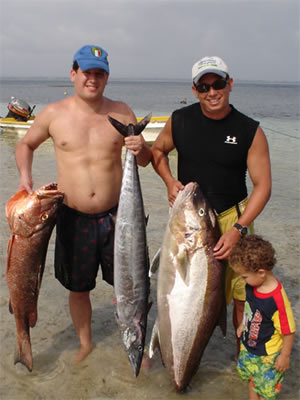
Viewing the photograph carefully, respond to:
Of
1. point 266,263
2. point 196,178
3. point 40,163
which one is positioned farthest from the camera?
point 40,163

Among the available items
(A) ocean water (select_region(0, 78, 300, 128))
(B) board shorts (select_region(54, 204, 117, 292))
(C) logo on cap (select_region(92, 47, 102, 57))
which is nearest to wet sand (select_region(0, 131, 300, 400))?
(B) board shorts (select_region(54, 204, 117, 292))

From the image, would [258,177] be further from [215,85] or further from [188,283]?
[188,283]

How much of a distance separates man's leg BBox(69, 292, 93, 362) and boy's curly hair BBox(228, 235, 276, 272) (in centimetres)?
159

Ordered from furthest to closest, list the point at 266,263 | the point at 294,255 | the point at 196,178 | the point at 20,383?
1. the point at 294,255
2. the point at 20,383
3. the point at 196,178
4. the point at 266,263

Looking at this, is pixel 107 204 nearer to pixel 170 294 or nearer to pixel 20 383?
pixel 170 294

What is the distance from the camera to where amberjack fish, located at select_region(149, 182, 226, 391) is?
286cm

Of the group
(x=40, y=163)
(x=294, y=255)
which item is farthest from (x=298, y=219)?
(x=40, y=163)

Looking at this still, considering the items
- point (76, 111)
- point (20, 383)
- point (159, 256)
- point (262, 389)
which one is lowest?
point (20, 383)

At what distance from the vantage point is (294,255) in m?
6.19

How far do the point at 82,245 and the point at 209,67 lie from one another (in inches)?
69.6

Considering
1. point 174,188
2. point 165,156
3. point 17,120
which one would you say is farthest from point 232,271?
point 17,120

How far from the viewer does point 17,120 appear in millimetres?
16609

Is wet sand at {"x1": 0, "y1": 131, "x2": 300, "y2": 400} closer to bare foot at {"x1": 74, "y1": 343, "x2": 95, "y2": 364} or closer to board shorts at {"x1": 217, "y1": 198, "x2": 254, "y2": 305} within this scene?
bare foot at {"x1": 74, "y1": 343, "x2": 95, "y2": 364}

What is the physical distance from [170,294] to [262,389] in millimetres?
918
